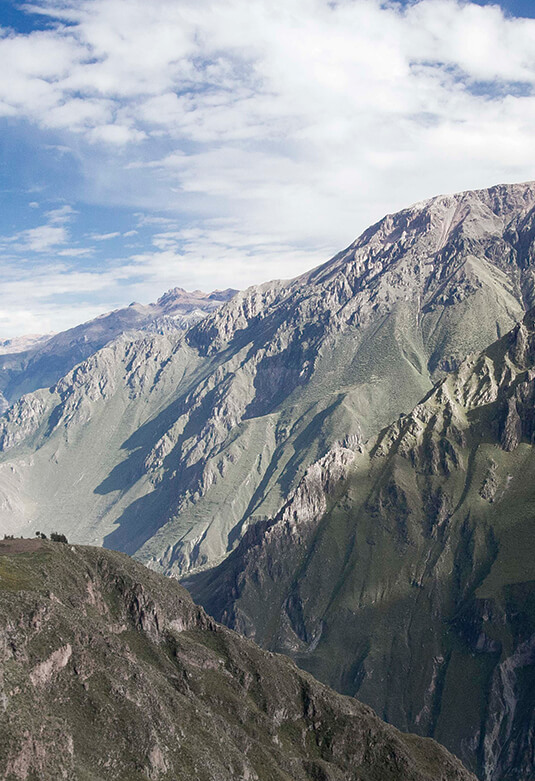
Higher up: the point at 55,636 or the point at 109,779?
the point at 55,636

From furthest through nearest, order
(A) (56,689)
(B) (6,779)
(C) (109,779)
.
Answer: (A) (56,689) < (C) (109,779) < (B) (6,779)

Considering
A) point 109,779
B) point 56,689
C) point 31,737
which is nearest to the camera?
point 31,737

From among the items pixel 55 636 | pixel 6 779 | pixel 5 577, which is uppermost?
pixel 5 577

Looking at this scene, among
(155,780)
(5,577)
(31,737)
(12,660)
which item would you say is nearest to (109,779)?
(155,780)

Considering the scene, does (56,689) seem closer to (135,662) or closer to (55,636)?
(55,636)

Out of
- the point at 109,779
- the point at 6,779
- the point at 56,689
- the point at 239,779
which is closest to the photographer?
the point at 6,779

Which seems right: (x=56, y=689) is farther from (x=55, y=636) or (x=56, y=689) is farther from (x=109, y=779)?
(x=109, y=779)

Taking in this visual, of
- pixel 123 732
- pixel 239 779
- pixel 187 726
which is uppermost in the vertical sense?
pixel 123 732

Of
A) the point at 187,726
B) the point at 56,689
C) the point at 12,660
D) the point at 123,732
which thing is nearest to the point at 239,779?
the point at 187,726

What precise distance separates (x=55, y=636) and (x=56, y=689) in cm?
1238

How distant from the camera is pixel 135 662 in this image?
193000 mm

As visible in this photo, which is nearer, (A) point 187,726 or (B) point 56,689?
(B) point 56,689

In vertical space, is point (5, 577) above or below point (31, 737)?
above

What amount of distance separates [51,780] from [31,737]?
9.51m
